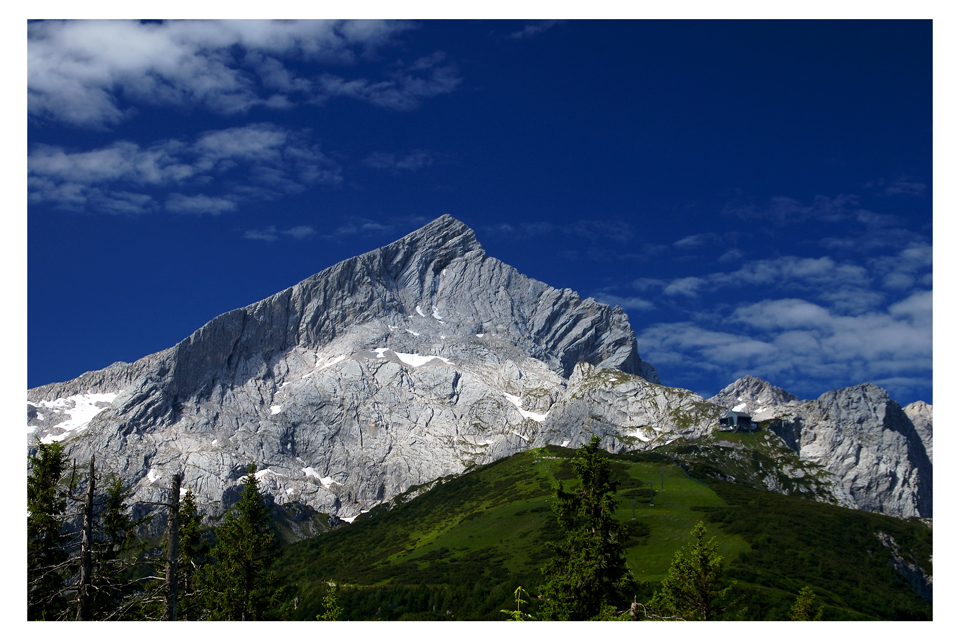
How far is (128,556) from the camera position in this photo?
54.2 metres

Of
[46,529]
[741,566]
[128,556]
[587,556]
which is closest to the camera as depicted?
[587,556]

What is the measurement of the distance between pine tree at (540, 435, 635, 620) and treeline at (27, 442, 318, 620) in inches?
698

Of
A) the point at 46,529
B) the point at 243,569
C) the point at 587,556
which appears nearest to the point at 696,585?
the point at 587,556

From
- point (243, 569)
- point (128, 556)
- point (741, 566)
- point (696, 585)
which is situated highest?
point (128, 556)

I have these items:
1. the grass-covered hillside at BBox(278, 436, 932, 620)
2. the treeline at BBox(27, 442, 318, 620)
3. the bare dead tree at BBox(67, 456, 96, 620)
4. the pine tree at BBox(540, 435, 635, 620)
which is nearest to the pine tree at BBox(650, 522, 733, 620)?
the pine tree at BBox(540, 435, 635, 620)

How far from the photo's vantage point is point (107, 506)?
171 feet

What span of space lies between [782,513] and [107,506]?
6794 inches

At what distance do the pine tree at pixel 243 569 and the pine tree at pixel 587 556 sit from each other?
26.8 metres

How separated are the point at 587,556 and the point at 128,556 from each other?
3547 cm

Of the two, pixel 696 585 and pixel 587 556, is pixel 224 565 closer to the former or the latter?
pixel 587 556

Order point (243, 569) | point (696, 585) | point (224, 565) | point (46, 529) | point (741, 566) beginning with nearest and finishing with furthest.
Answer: point (46, 529) → point (696, 585) → point (224, 565) → point (243, 569) → point (741, 566)

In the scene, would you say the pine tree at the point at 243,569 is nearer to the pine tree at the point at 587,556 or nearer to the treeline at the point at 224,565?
the treeline at the point at 224,565
